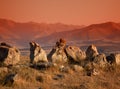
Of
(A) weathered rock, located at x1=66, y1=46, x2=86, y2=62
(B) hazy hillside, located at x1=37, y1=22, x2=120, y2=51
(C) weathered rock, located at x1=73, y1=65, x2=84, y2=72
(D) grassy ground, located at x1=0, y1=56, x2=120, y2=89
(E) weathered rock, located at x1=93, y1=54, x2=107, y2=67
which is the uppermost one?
(B) hazy hillside, located at x1=37, y1=22, x2=120, y2=51

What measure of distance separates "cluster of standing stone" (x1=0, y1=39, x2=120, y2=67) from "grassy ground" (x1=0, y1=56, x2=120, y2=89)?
4.32 ft

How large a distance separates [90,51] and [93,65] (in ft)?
10.3

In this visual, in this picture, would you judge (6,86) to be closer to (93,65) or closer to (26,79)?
(26,79)

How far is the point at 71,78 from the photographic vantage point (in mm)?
16062

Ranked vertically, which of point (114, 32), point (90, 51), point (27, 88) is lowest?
point (27, 88)

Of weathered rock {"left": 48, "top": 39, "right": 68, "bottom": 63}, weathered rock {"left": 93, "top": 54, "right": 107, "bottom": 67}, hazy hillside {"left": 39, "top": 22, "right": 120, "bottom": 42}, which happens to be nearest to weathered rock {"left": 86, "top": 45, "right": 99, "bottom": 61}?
weathered rock {"left": 93, "top": 54, "right": 107, "bottom": 67}

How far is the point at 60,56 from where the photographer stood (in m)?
20.0

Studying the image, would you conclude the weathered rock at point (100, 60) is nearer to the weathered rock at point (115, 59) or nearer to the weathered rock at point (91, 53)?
the weathered rock at point (115, 59)

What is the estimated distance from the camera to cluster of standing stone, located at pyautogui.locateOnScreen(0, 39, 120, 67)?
18484mm

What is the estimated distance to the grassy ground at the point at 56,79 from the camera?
572 inches

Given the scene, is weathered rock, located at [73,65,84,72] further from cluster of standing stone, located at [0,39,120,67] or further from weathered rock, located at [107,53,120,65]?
weathered rock, located at [107,53,120,65]

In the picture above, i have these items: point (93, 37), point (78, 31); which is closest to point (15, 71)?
point (93, 37)

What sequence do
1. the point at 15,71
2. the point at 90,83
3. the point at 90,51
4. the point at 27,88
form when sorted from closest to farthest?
the point at 27,88, the point at 90,83, the point at 15,71, the point at 90,51

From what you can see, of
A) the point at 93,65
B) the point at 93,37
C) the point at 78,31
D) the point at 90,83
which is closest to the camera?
the point at 90,83
